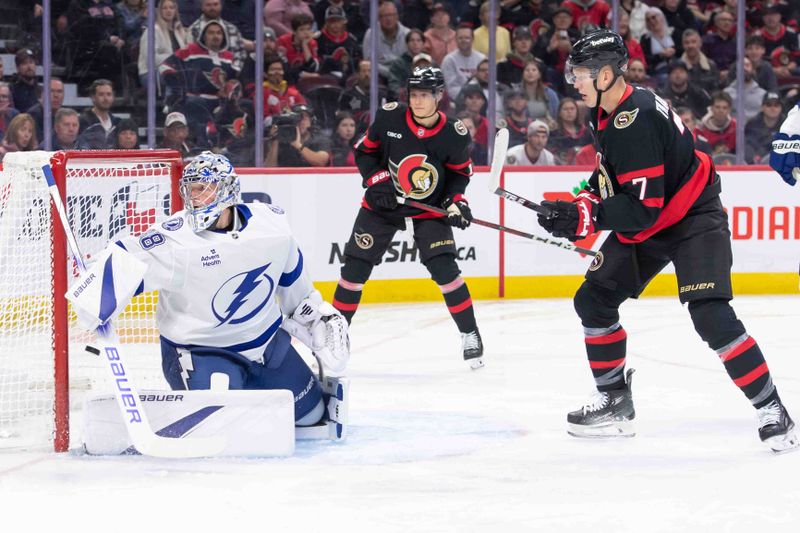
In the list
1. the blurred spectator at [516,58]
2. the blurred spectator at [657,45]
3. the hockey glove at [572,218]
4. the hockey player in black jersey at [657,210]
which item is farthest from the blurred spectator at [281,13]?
the hockey glove at [572,218]

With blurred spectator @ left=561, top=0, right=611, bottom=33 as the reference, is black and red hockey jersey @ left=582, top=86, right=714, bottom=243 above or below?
below

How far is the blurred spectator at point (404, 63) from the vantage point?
281 inches

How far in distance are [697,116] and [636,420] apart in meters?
4.29

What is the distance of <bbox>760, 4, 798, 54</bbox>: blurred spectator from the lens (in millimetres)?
8141

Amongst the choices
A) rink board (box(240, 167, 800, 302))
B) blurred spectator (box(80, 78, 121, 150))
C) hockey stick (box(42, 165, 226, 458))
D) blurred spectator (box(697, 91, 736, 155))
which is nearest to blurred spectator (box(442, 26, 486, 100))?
rink board (box(240, 167, 800, 302))

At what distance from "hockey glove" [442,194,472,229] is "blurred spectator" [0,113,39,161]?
244 centimetres

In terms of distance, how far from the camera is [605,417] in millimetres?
3596

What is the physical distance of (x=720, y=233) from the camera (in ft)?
10.9

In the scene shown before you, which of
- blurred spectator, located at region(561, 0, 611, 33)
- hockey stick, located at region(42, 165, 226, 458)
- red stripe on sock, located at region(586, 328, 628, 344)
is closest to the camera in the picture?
hockey stick, located at region(42, 165, 226, 458)

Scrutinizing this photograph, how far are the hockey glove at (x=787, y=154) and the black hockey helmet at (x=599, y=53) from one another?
0.73 metres

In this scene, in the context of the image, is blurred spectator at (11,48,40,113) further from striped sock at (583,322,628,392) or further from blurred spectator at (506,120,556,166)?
striped sock at (583,322,628,392)

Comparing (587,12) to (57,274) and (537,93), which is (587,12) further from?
(57,274)

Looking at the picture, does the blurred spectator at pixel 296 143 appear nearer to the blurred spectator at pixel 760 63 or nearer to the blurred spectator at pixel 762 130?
the blurred spectator at pixel 762 130

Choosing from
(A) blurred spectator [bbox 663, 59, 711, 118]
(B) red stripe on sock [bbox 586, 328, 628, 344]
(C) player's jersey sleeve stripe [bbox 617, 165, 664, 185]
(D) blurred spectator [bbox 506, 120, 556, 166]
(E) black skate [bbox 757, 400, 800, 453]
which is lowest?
(E) black skate [bbox 757, 400, 800, 453]
